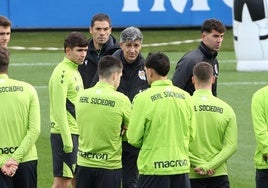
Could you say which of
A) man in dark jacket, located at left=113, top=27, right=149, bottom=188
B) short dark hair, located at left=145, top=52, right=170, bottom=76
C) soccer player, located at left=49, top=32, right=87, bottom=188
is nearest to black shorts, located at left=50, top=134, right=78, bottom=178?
soccer player, located at left=49, top=32, right=87, bottom=188

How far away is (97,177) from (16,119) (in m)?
1.08

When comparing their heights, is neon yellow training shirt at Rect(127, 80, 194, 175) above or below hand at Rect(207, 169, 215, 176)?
above

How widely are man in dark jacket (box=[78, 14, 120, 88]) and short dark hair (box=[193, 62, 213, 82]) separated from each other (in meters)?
2.22

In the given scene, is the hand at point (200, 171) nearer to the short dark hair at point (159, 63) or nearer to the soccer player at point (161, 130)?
the soccer player at point (161, 130)

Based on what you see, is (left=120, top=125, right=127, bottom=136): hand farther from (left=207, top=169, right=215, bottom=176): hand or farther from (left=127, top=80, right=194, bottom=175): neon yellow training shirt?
(left=207, top=169, right=215, bottom=176): hand

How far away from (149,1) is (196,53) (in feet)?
59.0

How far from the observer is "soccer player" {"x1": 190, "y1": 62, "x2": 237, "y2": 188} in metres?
10.2

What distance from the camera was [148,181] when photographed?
31.8 feet

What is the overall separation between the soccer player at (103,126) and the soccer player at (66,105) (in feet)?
3.36

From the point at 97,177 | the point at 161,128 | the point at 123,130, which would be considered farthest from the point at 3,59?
the point at 161,128

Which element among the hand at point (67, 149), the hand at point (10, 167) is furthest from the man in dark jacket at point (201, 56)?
the hand at point (10, 167)

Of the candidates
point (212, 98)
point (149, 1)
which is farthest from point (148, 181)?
point (149, 1)

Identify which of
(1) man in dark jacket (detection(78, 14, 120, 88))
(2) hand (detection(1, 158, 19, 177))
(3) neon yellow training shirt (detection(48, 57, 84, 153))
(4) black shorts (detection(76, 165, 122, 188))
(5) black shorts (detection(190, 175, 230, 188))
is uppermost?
(1) man in dark jacket (detection(78, 14, 120, 88))

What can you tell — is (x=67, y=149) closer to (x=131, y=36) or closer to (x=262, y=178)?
(x=131, y=36)
